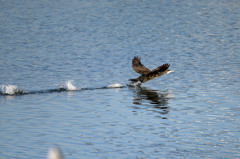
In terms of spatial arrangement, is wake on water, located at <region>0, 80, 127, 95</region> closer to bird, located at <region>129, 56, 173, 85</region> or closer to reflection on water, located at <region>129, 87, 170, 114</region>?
bird, located at <region>129, 56, 173, 85</region>

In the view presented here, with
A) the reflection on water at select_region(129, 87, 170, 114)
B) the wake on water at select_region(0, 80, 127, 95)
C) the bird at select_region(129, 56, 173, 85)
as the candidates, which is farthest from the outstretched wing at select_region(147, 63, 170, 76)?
the wake on water at select_region(0, 80, 127, 95)

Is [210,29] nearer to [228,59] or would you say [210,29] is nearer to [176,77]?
[228,59]

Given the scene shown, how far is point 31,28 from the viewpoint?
123ft

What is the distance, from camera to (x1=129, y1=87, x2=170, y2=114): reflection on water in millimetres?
16297

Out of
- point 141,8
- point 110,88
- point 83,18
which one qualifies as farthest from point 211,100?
point 141,8

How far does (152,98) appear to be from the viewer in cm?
1777

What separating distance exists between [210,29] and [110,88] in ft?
61.9

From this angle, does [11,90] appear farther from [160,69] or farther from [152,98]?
[160,69]

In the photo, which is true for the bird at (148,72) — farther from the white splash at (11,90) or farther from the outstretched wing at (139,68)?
the white splash at (11,90)

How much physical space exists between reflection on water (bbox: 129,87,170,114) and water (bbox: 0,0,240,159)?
0.03 meters

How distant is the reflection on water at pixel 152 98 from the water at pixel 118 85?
3 cm

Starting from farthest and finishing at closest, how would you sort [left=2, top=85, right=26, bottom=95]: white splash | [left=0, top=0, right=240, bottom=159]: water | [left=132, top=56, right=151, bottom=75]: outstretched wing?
[left=132, top=56, right=151, bottom=75]: outstretched wing, [left=2, top=85, right=26, bottom=95]: white splash, [left=0, top=0, right=240, bottom=159]: water

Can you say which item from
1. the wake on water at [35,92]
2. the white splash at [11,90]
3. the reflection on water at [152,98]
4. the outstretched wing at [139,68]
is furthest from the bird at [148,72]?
the white splash at [11,90]

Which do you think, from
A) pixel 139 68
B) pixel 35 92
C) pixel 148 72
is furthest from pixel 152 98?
pixel 35 92
